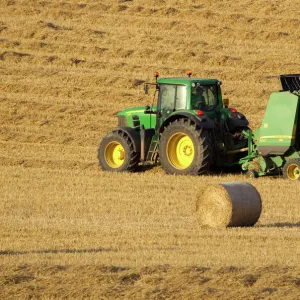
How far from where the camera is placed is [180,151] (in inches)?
757

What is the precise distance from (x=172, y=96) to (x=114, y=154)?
1.77 metres

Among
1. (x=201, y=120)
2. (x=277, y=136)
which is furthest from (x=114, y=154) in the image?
(x=277, y=136)

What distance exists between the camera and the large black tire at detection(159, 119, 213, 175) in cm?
1856

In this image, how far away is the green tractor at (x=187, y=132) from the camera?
18.6 metres

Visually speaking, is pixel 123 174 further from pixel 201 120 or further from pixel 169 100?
pixel 201 120

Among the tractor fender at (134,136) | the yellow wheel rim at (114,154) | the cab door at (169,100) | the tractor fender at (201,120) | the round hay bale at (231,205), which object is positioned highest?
the cab door at (169,100)

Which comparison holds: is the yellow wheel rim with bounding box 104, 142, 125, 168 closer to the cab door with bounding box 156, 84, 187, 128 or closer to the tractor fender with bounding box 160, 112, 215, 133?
the cab door with bounding box 156, 84, 187, 128

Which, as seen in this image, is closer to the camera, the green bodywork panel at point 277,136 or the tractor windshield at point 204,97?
the green bodywork panel at point 277,136

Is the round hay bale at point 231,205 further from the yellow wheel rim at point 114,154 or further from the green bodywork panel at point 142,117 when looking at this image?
the yellow wheel rim at point 114,154

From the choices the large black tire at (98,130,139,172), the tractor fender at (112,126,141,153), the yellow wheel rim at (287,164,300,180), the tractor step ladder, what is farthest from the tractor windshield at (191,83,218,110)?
the yellow wheel rim at (287,164,300,180)

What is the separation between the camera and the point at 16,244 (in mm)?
11945

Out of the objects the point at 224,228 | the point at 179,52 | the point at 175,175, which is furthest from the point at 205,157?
the point at 179,52

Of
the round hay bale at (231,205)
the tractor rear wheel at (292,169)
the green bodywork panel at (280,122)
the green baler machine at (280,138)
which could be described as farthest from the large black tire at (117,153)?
the round hay bale at (231,205)

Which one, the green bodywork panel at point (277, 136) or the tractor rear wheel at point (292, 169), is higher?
the green bodywork panel at point (277, 136)
